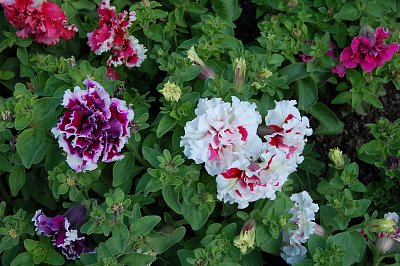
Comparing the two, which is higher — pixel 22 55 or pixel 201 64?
pixel 201 64

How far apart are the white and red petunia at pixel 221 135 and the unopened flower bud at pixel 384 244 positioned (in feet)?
2.16

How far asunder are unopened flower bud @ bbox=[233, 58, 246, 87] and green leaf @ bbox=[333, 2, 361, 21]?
0.74 m

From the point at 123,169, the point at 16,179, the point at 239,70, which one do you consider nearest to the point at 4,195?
the point at 16,179

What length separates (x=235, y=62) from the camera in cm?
235

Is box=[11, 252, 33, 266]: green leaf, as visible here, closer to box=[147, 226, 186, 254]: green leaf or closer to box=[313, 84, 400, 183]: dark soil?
box=[147, 226, 186, 254]: green leaf

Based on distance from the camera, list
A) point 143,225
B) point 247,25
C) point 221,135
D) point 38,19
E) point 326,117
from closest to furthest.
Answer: point 221,135, point 143,225, point 38,19, point 326,117, point 247,25

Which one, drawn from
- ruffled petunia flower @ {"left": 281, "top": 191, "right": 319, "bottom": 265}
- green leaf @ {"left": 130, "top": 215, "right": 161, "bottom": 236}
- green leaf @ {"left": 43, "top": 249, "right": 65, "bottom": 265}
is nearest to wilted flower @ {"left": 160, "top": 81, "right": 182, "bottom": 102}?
green leaf @ {"left": 130, "top": 215, "right": 161, "bottom": 236}

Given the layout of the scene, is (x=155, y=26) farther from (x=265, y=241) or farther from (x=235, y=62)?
(x=265, y=241)

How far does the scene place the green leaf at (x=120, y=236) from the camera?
83.4 inches

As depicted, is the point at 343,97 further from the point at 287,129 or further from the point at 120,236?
the point at 120,236

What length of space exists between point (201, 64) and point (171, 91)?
39cm

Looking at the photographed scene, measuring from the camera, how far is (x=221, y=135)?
2.09m

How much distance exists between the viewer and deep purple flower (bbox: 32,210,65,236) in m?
2.34

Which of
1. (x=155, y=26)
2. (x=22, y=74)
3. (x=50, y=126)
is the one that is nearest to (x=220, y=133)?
(x=50, y=126)
